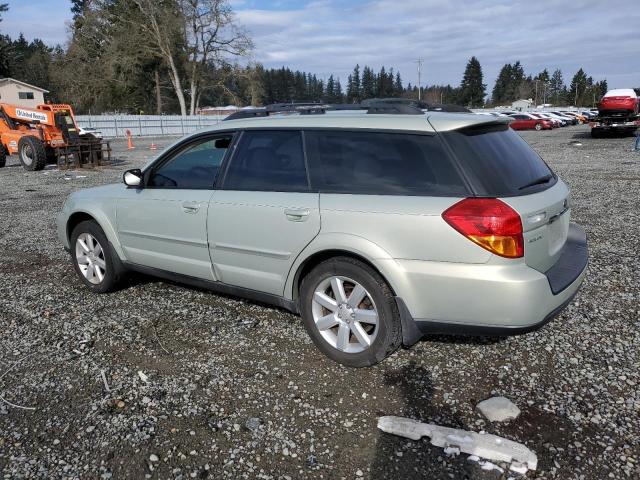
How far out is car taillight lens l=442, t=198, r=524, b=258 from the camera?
2.93 meters

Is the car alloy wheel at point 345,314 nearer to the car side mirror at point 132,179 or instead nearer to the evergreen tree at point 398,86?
the car side mirror at point 132,179

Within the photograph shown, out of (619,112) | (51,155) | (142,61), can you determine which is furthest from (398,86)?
(51,155)

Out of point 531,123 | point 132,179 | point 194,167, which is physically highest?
point 531,123

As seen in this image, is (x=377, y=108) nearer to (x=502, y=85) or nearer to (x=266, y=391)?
(x=266, y=391)

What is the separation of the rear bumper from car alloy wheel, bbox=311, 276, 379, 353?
267 mm

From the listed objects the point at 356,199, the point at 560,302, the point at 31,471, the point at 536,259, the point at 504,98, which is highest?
the point at 504,98

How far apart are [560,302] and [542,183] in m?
0.82

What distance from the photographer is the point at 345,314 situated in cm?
349

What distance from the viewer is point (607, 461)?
8.44ft

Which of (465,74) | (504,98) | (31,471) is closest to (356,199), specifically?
(31,471)

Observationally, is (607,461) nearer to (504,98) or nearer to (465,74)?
(465,74)

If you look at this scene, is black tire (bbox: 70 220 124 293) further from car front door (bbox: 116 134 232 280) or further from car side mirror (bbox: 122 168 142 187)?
car side mirror (bbox: 122 168 142 187)

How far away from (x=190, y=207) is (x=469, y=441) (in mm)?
2698

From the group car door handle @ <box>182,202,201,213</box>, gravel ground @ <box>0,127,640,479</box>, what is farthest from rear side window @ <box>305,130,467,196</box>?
gravel ground @ <box>0,127,640,479</box>
